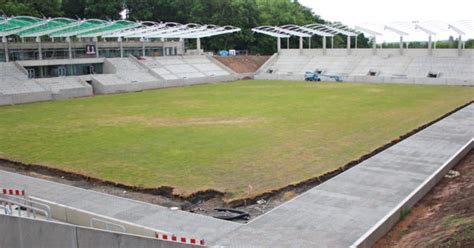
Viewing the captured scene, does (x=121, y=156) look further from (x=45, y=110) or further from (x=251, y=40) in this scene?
(x=251, y=40)

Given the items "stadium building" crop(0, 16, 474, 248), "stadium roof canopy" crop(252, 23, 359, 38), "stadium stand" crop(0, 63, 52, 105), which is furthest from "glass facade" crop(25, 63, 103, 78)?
"stadium roof canopy" crop(252, 23, 359, 38)

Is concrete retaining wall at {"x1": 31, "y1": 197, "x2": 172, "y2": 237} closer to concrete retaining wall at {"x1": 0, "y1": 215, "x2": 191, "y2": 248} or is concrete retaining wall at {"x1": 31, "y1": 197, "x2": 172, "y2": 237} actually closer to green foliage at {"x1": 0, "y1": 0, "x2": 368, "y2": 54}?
concrete retaining wall at {"x1": 0, "y1": 215, "x2": 191, "y2": 248}

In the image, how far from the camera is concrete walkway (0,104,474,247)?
12836mm

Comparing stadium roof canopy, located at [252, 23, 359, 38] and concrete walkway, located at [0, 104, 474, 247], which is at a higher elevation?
stadium roof canopy, located at [252, 23, 359, 38]

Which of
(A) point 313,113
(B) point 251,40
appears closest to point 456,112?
(A) point 313,113

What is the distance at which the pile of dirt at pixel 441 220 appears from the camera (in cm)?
1107

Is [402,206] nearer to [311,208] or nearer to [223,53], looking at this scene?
[311,208]

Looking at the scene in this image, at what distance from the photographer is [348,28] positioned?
75.9m

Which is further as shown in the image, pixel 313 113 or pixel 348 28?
pixel 348 28

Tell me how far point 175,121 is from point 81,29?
99.5 feet

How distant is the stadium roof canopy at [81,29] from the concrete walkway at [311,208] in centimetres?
3592

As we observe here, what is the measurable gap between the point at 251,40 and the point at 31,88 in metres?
49.4

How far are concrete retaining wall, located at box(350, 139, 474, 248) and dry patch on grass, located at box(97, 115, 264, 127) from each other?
49.0 ft

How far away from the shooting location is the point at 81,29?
56906mm
